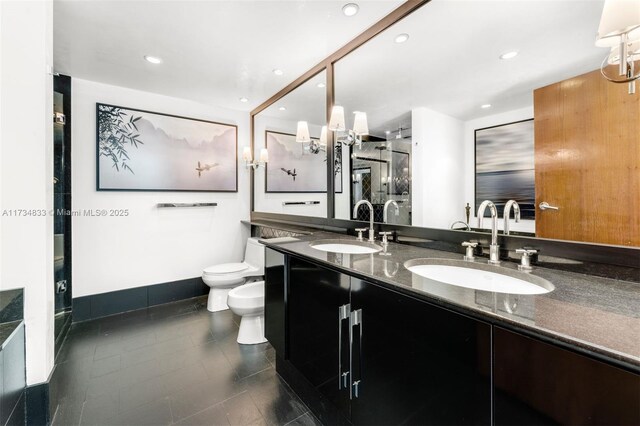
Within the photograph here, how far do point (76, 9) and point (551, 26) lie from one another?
2616 millimetres

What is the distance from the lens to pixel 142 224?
115 inches

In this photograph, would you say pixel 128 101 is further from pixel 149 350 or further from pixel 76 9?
pixel 149 350

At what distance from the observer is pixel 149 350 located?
2121 mm

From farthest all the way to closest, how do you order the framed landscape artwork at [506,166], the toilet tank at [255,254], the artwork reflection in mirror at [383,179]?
the toilet tank at [255,254], the artwork reflection in mirror at [383,179], the framed landscape artwork at [506,166]

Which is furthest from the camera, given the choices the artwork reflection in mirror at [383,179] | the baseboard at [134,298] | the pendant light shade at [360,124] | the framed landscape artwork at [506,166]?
the baseboard at [134,298]

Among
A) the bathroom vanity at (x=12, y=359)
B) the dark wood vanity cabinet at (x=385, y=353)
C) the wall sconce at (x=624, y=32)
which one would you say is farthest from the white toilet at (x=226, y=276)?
the wall sconce at (x=624, y=32)

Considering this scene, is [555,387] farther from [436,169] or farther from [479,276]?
[436,169]

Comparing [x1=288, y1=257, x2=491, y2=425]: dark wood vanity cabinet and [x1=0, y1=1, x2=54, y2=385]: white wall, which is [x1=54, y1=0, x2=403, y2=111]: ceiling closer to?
[x1=0, y1=1, x2=54, y2=385]: white wall

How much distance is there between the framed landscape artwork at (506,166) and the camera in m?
1.17

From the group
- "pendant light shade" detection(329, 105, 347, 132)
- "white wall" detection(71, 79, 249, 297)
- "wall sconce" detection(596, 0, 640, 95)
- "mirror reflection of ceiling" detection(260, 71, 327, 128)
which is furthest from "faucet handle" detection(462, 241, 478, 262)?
"white wall" detection(71, 79, 249, 297)

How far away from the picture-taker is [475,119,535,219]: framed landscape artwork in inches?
46.2

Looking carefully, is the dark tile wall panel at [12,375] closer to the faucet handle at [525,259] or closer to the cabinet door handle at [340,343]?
the cabinet door handle at [340,343]

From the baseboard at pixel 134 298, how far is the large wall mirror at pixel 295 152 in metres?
1.24

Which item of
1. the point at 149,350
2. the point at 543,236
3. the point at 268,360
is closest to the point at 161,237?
the point at 149,350
